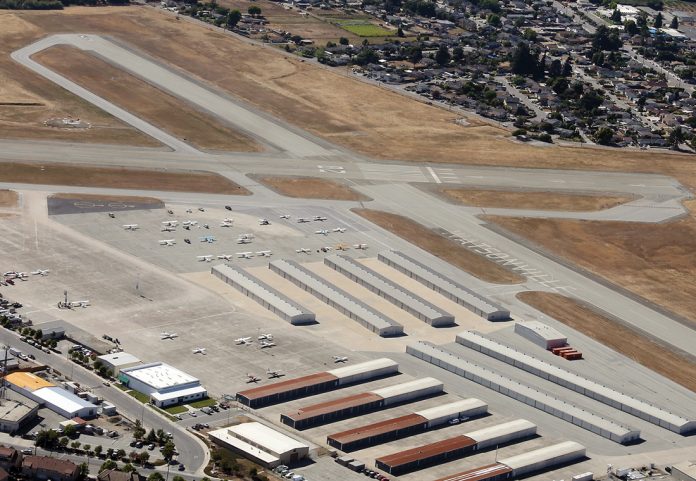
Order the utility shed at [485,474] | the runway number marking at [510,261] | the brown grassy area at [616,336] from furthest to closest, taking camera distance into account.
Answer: the runway number marking at [510,261]
the brown grassy area at [616,336]
the utility shed at [485,474]

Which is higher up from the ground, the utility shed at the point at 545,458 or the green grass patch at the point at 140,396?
the utility shed at the point at 545,458

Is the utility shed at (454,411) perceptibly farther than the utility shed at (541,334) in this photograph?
No

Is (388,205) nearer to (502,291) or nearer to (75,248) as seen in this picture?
(502,291)

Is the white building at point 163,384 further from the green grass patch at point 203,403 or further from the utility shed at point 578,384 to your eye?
the utility shed at point 578,384

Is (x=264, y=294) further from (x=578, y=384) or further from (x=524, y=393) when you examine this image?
(x=578, y=384)

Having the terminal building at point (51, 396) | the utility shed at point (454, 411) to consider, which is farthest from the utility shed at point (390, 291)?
the terminal building at point (51, 396)

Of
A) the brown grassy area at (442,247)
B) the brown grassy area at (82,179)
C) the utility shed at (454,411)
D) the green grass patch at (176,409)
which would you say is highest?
the utility shed at (454,411)

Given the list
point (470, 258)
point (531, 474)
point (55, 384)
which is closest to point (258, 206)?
point (470, 258)
